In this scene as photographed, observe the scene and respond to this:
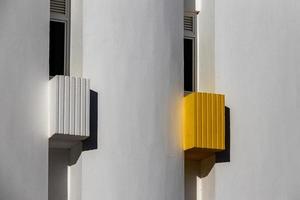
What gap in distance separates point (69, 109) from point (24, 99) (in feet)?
2.85

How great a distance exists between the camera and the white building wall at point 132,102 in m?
18.7

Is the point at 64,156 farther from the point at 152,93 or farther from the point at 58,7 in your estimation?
the point at 58,7

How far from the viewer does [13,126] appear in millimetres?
17797

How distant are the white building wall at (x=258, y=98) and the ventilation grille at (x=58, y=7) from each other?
3.15 metres

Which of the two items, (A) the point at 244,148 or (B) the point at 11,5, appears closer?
(B) the point at 11,5

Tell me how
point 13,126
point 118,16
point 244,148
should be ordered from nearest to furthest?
point 13,126 → point 118,16 → point 244,148

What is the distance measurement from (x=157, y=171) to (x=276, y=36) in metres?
3.99

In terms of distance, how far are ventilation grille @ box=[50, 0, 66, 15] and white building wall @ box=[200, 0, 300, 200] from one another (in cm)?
315

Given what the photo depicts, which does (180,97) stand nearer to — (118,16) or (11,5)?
(118,16)

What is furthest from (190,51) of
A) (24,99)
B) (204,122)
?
(24,99)

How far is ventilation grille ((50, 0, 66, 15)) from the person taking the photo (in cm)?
1950

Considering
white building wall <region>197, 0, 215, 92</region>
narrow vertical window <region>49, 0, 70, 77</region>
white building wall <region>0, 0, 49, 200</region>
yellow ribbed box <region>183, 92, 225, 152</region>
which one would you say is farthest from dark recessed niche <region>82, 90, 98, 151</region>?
white building wall <region>197, 0, 215, 92</region>

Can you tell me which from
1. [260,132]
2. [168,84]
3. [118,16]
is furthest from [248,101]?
[118,16]

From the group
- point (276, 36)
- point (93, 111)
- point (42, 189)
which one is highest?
point (276, 36)
